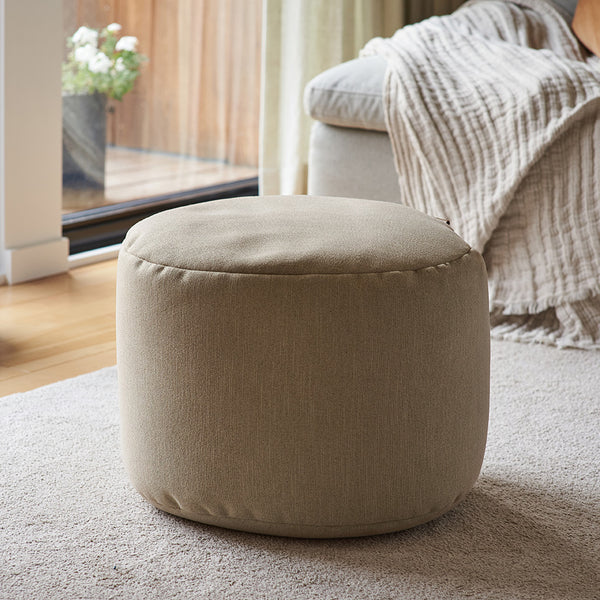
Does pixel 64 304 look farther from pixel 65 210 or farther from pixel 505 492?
pixel 505 492

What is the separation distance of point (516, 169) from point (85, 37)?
56.3 inches

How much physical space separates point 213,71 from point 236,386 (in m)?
2.52

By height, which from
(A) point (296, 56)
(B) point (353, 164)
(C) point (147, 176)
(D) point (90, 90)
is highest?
(A) point (296, 56)

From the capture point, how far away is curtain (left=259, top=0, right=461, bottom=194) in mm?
3219

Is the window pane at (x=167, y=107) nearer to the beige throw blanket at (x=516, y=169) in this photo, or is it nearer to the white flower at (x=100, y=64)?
the white flower at (x=100, y=64)

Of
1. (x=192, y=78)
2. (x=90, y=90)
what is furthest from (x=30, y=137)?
(x=192, y=78)

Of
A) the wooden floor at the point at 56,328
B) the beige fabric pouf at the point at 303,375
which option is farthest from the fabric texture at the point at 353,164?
the beige fabric pouf at the point at 303,375

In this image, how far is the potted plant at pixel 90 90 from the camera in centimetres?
279

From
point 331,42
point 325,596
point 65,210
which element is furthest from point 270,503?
point 331,42

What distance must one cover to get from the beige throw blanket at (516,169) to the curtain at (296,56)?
3.09 feet

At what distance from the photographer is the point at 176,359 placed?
1156 mm

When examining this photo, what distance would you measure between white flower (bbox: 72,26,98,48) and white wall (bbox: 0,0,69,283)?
0.32 metres

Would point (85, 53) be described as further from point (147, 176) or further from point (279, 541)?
point (279, 541)

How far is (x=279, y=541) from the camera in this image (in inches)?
47.3
